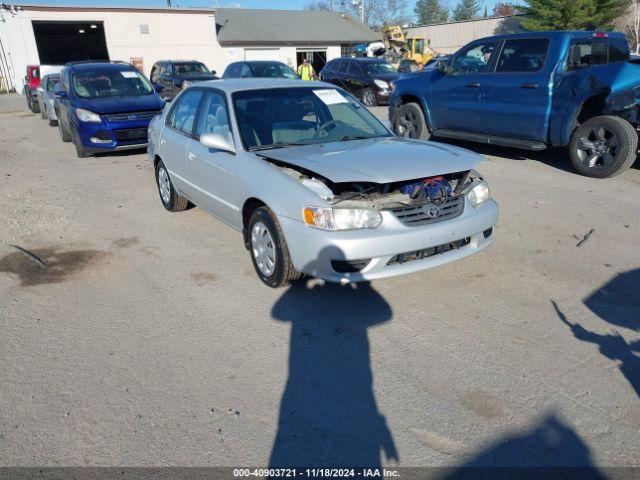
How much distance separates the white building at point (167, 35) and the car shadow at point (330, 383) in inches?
1158

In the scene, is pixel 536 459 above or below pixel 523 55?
below

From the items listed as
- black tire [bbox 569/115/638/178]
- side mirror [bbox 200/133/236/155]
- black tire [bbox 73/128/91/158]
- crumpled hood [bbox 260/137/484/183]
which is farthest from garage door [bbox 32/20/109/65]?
crumpled hood [bbox 260/137/484/183]

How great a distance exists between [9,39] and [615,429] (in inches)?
1327

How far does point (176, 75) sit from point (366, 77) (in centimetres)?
711

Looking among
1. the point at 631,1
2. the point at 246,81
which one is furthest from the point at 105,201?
the point at 631,1

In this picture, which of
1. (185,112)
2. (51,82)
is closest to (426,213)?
(185,112)

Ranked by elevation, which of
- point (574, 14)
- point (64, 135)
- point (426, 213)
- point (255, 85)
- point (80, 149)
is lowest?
point (64, 135)

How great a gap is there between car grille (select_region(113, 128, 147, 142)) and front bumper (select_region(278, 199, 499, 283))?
6966 mm

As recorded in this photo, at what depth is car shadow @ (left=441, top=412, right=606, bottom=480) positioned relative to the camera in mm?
2389

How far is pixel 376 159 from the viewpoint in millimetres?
4086

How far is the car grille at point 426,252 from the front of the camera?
3781mm

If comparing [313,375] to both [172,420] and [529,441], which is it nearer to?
[172,420]

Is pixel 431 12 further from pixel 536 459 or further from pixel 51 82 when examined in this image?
pixel 536 459

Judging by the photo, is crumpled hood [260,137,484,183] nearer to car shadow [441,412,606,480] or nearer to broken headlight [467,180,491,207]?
broken headlight [467,180,491,207]
